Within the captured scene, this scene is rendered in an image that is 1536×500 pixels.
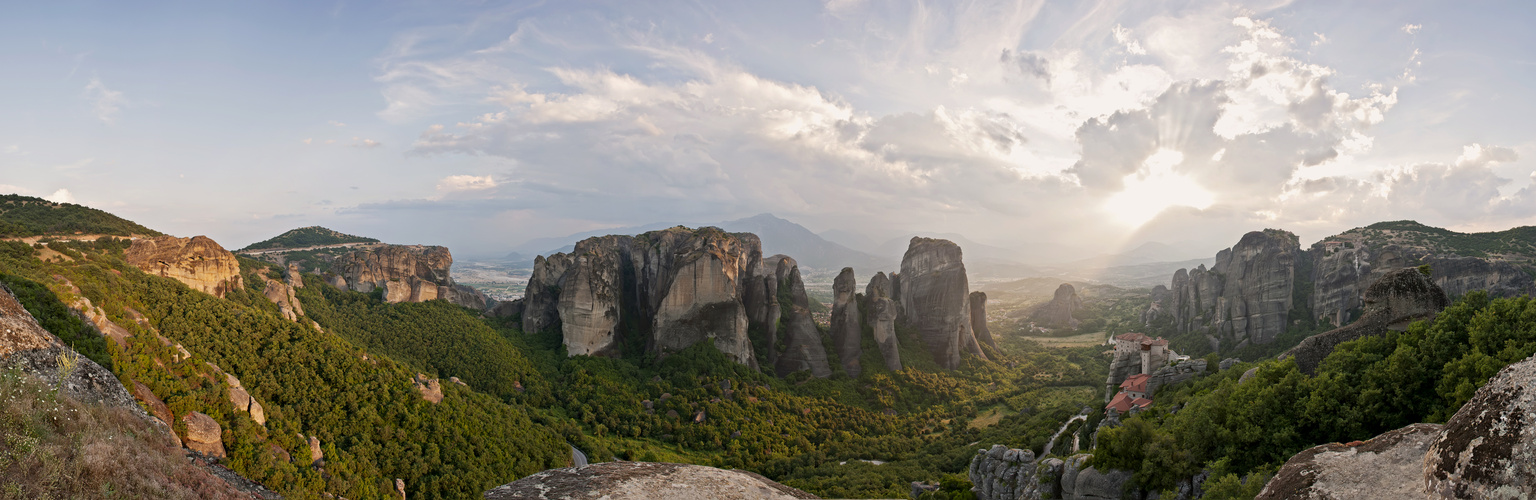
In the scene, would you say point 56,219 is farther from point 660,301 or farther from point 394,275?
point 660,301

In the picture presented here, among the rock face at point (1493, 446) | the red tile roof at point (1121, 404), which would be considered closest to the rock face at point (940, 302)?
the red tile roof at point (1121, 404)

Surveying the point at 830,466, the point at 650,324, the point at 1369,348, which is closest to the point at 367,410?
the point at 830,466

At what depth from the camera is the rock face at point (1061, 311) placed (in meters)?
103

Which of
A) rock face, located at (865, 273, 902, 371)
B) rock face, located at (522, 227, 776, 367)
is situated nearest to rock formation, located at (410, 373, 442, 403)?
rock face, located at (522, 227, 776, 367)

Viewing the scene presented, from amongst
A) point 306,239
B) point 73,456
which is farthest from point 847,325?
point 306,239

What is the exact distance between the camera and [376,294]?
163ft

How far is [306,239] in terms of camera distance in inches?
3430

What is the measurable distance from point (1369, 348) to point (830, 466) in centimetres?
2661

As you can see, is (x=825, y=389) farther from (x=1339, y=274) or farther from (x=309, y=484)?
(x=1339, y=274)

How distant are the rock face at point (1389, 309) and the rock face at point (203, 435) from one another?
34625 mm

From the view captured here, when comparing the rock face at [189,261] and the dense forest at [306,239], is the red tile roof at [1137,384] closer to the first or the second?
the rock face at [189,261]

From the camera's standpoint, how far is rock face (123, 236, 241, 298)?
27719mm

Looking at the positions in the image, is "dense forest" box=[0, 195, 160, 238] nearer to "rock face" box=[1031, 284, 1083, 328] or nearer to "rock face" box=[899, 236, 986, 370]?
"rock face" box=[899, 236, 986, 370]

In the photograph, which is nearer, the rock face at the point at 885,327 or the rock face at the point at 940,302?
the rock face at the point at 885,327
